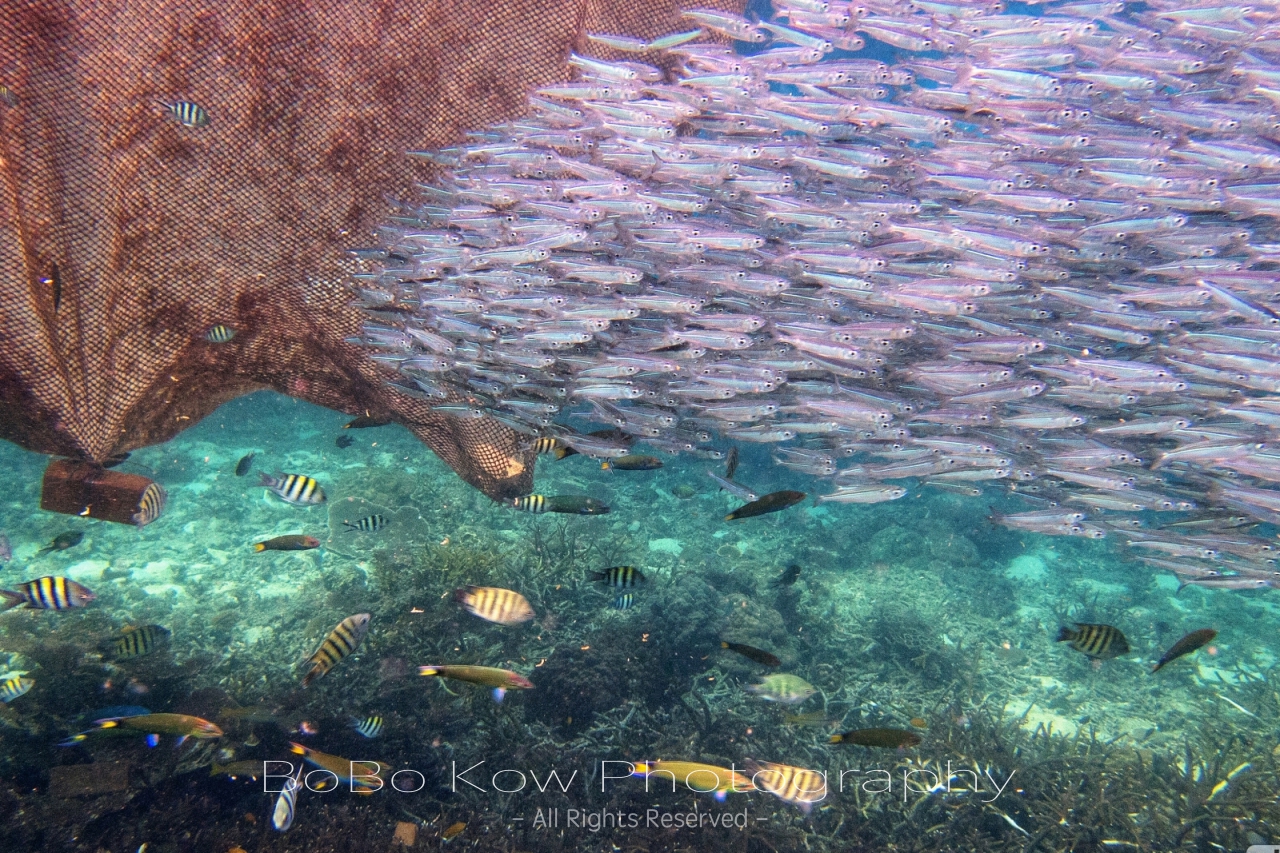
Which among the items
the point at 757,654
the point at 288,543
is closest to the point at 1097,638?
the point at 757,654

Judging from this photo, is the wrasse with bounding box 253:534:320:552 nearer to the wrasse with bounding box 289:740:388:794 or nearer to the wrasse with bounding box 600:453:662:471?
the wrasse with bounding box 289:740:388:794

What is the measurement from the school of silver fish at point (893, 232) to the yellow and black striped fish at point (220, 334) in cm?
93

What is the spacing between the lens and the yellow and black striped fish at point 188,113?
3.61 m

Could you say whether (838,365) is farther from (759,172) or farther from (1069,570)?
(1069,570)

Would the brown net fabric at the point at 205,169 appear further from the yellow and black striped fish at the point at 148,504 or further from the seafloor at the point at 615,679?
the seafloor at the point at 615,679

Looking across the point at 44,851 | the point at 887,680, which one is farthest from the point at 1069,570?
the point at 44,851

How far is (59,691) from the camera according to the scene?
5805mm

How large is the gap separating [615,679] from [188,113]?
626 centimetres

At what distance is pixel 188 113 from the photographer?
3.66 meters

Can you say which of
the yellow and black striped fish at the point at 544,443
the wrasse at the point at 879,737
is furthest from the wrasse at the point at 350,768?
the wrasse at the point at 879,737

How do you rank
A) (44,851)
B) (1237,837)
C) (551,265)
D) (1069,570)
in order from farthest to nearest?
(1069,570)
(1237,837)
(551,265)
(44,851)

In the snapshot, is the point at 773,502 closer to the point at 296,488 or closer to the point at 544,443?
the point at 544,443

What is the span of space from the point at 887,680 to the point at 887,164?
7.45 metres

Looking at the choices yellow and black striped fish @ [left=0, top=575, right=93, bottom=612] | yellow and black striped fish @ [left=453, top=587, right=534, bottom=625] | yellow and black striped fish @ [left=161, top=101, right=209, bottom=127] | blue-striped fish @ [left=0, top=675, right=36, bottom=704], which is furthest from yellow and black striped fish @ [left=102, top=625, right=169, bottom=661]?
yellow and black striped fish @ [left=161, top=101, right=209, bottom=127]
